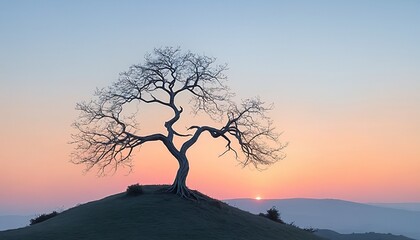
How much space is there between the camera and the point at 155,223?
147ft

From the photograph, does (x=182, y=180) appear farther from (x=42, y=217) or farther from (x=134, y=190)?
(x=42, y=217)

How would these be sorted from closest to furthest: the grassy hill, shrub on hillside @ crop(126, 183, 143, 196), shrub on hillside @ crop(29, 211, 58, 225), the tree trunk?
1. the grassy hill
2. the tree trunk
3. shrub on hillside @ crop(126, 183, 143, 196)
4. shrub on hillside @ crop(29, 211, 58, 225)

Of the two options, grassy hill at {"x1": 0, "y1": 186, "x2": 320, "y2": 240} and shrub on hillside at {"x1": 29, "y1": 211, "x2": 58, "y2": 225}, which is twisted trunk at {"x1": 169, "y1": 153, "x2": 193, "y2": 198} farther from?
shrub on hillside at {"x1": 29, "y1": 211, "x2": 58, "y2": 225}

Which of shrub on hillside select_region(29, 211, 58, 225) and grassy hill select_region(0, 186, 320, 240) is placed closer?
grassy hill select_region(0, 186, 320, 240)

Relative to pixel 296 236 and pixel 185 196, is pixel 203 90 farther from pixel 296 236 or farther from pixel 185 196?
pixel 296 236

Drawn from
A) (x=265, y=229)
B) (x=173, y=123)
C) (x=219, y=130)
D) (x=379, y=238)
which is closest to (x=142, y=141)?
(x=173, y=123)

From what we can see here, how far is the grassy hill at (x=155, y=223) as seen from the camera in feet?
137

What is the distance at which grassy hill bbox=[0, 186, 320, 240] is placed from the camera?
1642 inches

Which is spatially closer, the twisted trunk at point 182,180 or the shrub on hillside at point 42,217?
the twisted trunk at point 182,180

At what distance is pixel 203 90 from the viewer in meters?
58.6

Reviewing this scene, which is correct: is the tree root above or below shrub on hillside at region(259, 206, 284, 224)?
above

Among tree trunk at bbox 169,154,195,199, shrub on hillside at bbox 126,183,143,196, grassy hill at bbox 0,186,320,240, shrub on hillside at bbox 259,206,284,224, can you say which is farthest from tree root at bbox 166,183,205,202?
shrub on hillside at bbox 259,206,284,224

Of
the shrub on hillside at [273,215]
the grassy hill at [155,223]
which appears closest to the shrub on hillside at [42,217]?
the grassy hill at [155,223]

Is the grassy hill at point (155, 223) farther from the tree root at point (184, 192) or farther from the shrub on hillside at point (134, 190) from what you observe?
the tree root at point (184, 192)
